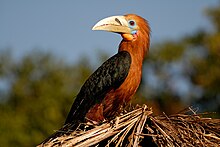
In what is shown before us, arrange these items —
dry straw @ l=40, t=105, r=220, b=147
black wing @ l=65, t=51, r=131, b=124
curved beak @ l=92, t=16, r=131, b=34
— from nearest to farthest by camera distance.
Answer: dry straw @ l=40, t=105, r=220, b=147 < black wing @ l=65, t=51, r=131, b=124 < curved beak @ l=92, t=16, r=131, b=34

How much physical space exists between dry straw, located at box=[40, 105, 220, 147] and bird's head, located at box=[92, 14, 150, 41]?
222 cm

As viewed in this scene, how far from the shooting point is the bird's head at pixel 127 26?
9.03m

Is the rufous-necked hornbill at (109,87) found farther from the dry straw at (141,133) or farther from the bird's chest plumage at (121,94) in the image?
the dry straw at (141,133)

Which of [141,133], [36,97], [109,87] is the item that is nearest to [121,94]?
[109,87]

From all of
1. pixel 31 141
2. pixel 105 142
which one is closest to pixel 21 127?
pixel 31 141

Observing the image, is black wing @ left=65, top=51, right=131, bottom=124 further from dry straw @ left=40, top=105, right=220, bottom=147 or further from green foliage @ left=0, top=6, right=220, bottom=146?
green foliage @ left=0, top=6, right=220, bottom=146

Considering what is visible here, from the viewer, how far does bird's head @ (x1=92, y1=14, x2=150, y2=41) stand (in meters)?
9.03

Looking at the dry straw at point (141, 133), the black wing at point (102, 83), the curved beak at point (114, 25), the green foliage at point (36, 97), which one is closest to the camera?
the dry straw at point (141, 133)

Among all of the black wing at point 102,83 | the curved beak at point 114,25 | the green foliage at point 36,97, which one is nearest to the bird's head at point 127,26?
the curved beak at point 114,25

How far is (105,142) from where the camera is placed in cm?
706

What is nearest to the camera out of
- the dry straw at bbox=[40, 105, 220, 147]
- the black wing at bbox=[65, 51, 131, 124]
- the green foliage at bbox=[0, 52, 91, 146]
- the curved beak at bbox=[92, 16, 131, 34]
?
the dry straw at bbox=[40, 105, 220, 147]

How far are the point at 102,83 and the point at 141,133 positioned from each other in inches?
74.8

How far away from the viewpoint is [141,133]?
6.99 meters

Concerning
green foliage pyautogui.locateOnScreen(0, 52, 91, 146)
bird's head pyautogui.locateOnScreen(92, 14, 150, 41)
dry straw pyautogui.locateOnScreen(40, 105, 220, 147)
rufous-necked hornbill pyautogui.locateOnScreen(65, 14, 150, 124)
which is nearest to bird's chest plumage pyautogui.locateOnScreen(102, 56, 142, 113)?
rufous-necked hornbill pyautogui.locateOnScreen(65, 14, 150, 124)
